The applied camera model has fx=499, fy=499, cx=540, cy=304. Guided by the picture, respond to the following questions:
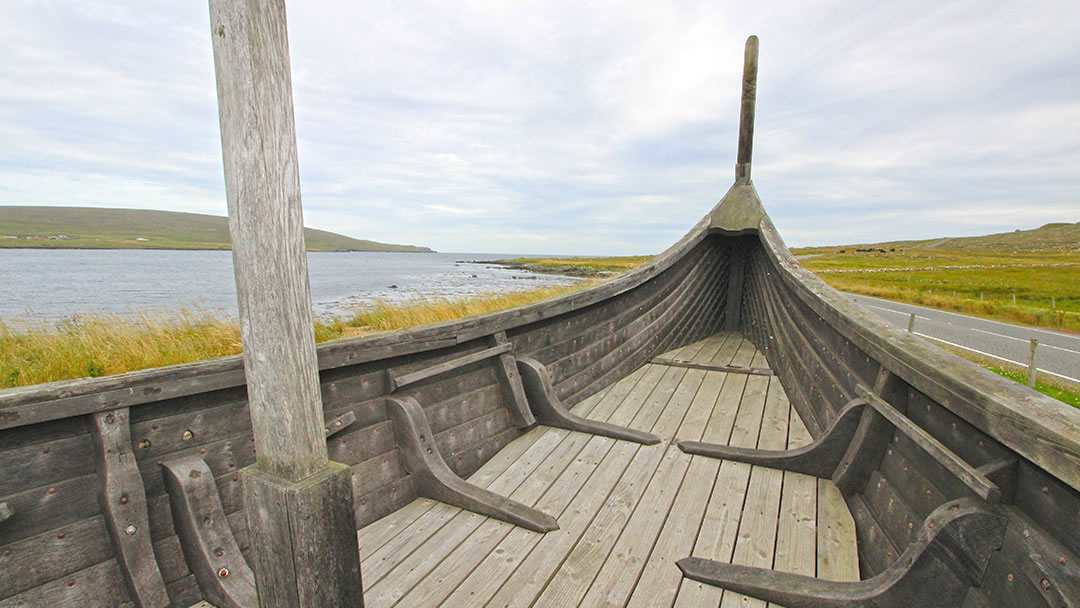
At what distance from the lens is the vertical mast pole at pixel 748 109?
718 centimetres

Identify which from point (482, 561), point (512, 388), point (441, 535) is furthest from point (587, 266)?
point (482, 561)

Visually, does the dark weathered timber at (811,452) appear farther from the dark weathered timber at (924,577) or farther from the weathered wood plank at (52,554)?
the weathered wood plank at (52,554)

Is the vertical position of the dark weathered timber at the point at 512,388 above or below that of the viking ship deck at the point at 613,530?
above

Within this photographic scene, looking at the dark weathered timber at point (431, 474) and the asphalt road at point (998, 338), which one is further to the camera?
the asphalt road at point (998, 338)

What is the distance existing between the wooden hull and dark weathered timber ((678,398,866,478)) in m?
0.16

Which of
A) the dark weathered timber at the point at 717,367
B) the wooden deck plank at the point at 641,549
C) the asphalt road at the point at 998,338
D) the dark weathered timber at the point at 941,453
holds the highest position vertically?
the dark weathered timber at the point at 941,453

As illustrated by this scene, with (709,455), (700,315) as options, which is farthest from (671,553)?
(700,315)

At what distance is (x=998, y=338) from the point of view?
61.1 feet

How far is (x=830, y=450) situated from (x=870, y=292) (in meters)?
35.5

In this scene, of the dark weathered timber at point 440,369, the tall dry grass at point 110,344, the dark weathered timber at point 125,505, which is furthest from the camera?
the tall dry grass at point 110,344

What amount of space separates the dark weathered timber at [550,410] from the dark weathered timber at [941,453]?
1348 mm

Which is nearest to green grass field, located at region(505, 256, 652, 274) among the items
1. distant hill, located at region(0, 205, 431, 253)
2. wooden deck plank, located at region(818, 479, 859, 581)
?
wooden deck plank, located at region(818, 479, 859, 581)

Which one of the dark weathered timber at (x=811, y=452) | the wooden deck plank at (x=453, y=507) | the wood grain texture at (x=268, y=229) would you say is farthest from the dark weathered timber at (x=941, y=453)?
the wood grain texture at (x=268, y=229)

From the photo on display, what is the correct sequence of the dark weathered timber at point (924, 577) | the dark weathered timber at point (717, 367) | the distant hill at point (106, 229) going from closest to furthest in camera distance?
the dark weathered timber at point (924, 577) → the dark weathered timber at point (717, 367) → the distant hill at point (106, 229)
